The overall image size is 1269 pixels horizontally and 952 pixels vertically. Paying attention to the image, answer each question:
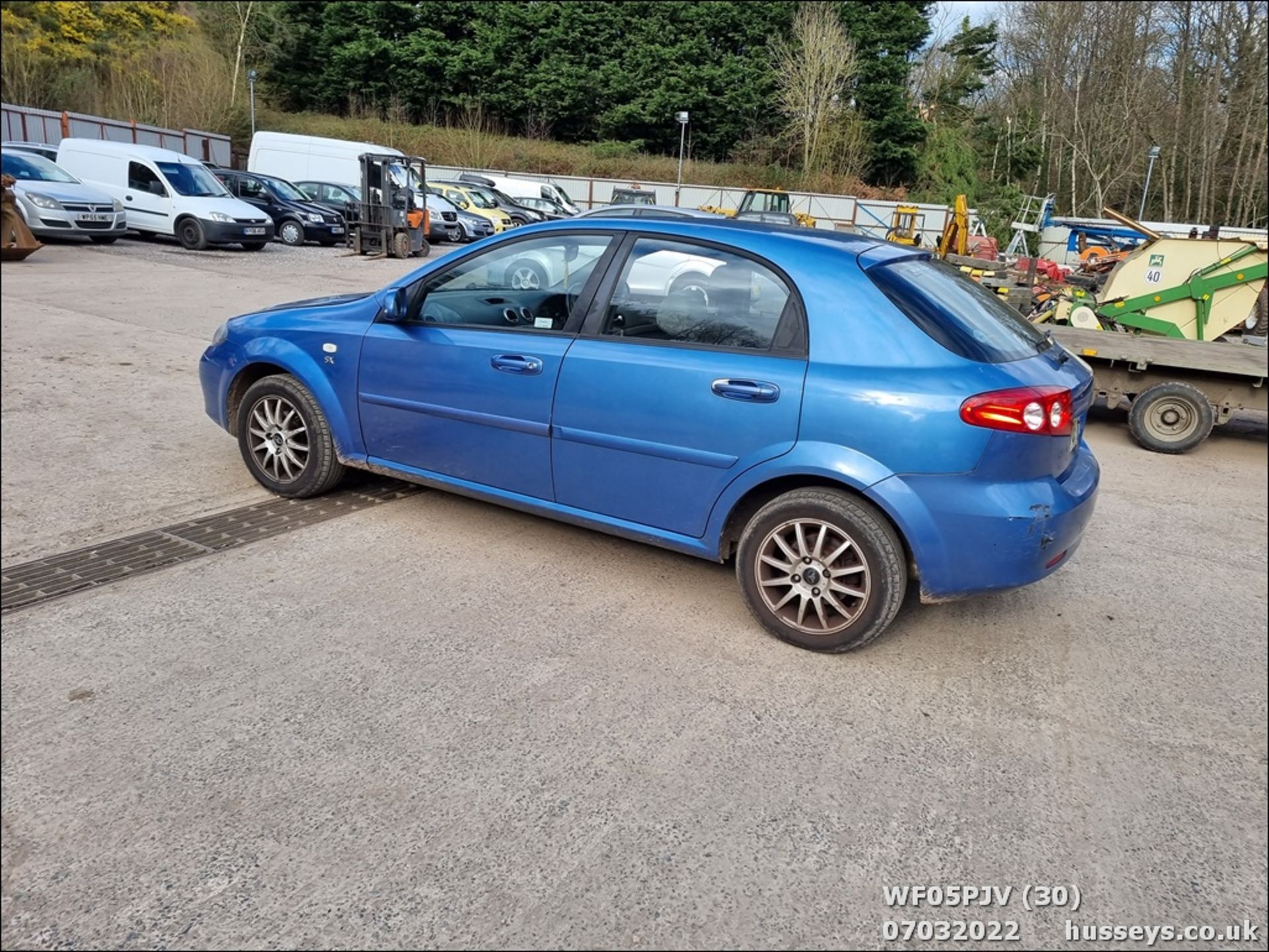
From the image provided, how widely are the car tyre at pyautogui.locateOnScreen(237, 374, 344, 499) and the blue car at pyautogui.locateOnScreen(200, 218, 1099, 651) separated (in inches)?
2.1

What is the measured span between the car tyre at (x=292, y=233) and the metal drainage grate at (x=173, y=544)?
62.0 ft

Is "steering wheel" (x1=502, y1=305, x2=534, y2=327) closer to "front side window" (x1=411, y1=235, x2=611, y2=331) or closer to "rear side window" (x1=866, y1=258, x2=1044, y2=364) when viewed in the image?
"front side window" (x1=411, y1=235, x2=611, y2=331)

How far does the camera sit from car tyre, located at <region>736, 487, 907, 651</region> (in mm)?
3514

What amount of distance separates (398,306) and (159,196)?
57.6 ft

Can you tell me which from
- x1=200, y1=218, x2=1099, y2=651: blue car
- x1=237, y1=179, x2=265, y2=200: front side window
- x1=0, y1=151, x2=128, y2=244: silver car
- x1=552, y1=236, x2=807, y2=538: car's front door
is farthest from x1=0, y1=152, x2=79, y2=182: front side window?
x1=552, y1=236, x2=807, y2=538: car's front door

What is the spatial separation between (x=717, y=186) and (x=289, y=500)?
138 ft

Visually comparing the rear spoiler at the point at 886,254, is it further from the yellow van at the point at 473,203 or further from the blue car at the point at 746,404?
the yellow van at the point at 473,203

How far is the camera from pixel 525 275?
4469 mm

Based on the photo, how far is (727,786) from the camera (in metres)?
2.81

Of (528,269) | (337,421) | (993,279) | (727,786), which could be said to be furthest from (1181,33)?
(727,786)

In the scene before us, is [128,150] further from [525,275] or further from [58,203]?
[525,275]

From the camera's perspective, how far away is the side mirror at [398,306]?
456 centimetres

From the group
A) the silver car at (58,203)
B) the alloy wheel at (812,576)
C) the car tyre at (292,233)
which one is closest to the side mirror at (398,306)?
the alloy wheel at (812,576)

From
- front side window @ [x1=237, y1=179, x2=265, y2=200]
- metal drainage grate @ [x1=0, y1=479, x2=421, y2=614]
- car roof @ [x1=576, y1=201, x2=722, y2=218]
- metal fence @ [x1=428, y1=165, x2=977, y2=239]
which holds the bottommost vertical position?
metal drainage grate @ [x1=0, y1=479, x2=421, y2=614]
